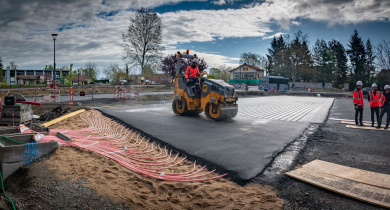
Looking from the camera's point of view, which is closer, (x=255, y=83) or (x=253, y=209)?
(x=253, y=209)

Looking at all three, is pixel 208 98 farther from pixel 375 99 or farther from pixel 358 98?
pixel 375 99

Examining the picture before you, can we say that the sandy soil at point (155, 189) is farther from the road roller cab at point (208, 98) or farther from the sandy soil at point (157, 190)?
the road roller cab at point (208, 98)

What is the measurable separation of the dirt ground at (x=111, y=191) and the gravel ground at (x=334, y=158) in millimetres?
268

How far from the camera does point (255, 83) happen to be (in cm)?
6353

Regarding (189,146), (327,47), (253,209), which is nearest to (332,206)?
(253,209)

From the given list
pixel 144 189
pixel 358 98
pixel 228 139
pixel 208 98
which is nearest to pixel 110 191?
pixel 144 189

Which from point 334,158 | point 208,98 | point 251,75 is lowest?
point 334,158

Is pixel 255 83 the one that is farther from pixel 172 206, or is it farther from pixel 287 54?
pixel 172 206

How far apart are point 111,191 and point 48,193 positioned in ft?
2.46

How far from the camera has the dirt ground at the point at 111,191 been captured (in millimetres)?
2926

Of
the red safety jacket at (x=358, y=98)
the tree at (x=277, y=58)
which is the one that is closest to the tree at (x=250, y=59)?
the tree at (x=277, y=58)

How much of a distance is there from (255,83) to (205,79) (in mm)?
56883

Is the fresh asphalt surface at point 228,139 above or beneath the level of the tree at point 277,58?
beneath

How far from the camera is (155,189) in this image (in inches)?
134
